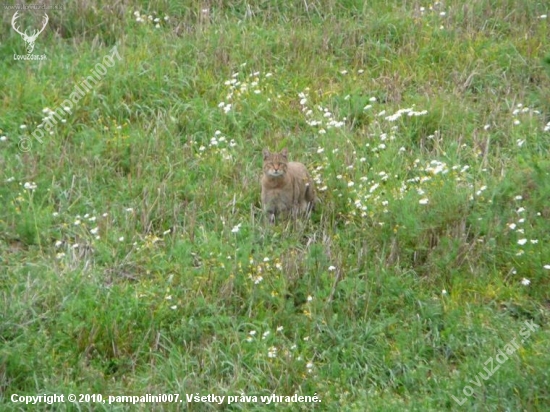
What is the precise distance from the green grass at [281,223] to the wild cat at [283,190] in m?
0.16

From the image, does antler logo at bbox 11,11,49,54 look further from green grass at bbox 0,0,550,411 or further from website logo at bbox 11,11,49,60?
green grass at bbox 0,0,550,411

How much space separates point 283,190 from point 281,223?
32 cm

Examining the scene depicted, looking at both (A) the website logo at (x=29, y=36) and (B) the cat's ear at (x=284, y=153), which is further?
(A) the website logo at (x=29, y=36)

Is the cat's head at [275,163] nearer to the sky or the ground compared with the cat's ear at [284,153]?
nearer to the ground

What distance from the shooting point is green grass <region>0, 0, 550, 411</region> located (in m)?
8.61

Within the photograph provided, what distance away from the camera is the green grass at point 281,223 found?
861 cm

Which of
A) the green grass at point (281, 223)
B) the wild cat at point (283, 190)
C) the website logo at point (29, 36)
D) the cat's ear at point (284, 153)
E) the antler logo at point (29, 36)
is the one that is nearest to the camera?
the green grass at point (281, 223)

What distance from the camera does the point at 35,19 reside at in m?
13.8

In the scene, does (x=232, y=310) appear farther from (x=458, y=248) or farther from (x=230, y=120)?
(x=230, y=120)

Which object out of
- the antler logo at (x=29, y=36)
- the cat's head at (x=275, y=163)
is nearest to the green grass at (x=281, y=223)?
the antler logo at (x=29, y=36)

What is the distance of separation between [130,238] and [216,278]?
3.75ft

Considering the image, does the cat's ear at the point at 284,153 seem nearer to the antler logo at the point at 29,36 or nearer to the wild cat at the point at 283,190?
the wild cat at the point at 283,190

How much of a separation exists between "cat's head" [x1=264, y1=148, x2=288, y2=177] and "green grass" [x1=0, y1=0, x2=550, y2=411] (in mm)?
415

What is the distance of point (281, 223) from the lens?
10.4m
